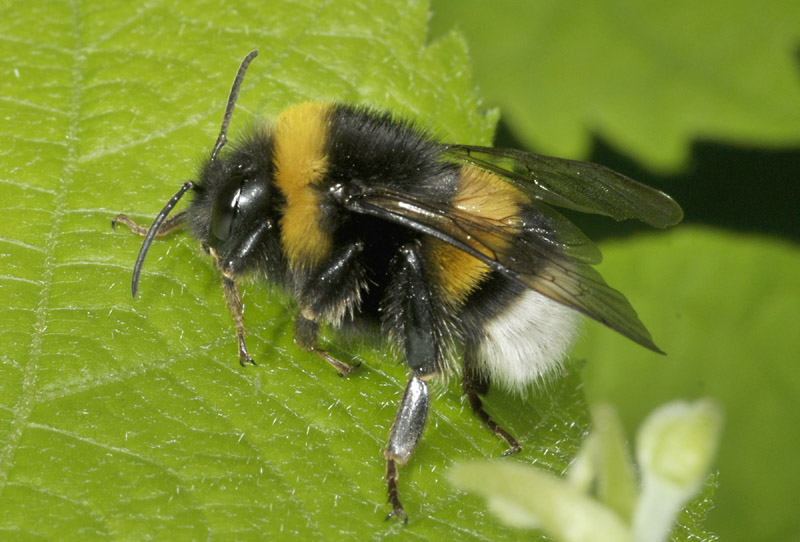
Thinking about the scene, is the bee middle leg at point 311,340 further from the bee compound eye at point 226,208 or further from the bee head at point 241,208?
the bee compound eye at point 226,208

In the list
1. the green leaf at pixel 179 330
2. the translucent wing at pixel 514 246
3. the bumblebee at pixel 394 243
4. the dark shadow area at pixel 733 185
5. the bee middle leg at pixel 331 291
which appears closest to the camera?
the green leaf at pixel 179 330

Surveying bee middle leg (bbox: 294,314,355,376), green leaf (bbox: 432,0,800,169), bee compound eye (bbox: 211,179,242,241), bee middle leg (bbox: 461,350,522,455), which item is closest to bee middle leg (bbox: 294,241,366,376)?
bee middle leg (bbox: 294,314,355,376)

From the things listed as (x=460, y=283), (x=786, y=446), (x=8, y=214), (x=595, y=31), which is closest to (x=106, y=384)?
(x=8, y=214)

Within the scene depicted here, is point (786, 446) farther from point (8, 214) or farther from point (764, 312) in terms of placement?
point (8, 214)

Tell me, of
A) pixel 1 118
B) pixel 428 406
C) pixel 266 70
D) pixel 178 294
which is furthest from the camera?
pixel 266 70

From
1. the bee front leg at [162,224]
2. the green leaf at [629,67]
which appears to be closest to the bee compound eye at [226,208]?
the bee front leg at [162,224]

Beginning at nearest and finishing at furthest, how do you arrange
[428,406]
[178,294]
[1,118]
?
[428,406]
[178,294]
[1,118]

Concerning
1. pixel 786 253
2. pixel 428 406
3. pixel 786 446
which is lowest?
pixel 786 446
